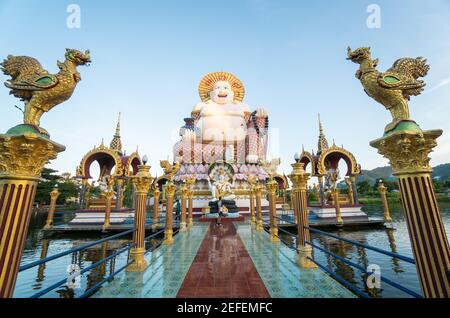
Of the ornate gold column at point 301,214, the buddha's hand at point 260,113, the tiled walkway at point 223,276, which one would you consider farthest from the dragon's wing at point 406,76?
the buddha's hand at point 260,113

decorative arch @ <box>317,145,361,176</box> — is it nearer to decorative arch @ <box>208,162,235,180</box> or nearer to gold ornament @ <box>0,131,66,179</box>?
decorative arch @ <box>208,162,235,180</box>

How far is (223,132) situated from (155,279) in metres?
20.2

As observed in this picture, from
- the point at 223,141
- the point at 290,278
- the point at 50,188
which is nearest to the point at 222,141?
the point at 223,141

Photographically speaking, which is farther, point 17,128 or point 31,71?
point 31,71

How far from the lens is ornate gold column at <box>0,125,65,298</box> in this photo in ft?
6.29

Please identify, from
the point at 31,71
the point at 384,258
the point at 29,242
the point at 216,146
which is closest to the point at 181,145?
the point at 216,146

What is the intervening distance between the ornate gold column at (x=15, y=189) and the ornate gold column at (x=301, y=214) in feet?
14.7

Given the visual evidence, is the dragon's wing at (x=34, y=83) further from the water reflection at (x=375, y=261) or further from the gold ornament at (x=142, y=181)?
the water reflection at (x=375, y=261)

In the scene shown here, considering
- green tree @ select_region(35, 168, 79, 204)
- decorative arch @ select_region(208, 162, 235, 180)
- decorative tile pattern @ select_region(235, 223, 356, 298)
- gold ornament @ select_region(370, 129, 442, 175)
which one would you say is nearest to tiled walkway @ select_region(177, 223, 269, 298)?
decorative tile pattern @ select_region(235, 223, 356, 298)

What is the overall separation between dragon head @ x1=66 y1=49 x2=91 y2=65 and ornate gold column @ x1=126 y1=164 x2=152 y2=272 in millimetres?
2946

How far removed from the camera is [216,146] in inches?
927

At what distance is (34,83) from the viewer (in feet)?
7.45
